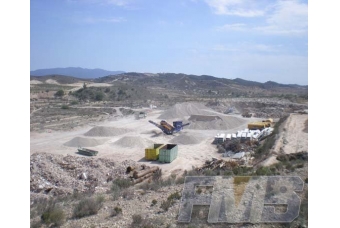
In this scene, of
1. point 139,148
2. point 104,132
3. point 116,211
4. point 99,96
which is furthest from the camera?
point 99,96

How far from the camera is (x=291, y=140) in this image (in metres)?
19.5

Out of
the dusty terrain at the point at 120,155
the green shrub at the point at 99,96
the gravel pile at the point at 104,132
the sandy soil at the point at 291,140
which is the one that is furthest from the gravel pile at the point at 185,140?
the green shrub at the point at 99,96

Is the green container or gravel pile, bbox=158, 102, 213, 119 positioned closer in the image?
the green container

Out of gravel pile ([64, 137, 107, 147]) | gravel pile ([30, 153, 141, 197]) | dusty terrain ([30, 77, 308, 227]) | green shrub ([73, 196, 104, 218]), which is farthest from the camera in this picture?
gravel pile ([64, 137, 107, 147])

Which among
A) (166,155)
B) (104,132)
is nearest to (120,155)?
(166,155)

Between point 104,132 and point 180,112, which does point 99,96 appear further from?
point 104,132

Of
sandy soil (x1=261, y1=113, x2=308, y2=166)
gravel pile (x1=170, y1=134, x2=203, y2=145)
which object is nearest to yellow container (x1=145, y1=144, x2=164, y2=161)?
gravel pile (x1=170, y1=134, x2=203, y2=145)

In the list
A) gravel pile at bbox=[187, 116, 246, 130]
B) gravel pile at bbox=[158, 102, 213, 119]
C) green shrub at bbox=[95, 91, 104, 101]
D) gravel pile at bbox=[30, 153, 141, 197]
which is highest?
green shrub at bbox=[95, 91, 104, 101]

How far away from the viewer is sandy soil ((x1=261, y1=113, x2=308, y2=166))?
16936 millimetres

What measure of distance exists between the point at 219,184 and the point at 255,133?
1749 cm

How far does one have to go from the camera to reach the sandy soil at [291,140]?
16.9 m

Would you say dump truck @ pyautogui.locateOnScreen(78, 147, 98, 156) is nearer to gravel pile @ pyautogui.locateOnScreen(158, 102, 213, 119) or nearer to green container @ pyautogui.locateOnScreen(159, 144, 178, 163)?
green container @ pyautogui.locateOnScreen(159, 144, 178, 163)
